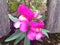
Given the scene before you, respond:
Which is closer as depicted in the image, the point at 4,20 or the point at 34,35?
the point at 34,35

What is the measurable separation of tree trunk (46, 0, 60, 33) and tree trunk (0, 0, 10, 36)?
0.34m

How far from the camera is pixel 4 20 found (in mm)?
1645

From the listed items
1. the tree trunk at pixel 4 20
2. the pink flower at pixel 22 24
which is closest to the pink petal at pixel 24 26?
the pink flower at pixel 22 24

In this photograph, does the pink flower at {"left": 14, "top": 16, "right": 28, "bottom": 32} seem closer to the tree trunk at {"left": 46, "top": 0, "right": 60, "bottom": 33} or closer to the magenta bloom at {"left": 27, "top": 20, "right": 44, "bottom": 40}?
the magenta bloom at {"left": 27, "top": 20, "right": 44, "bottom": 40}

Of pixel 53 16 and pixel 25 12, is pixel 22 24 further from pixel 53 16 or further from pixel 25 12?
pixel 53 16

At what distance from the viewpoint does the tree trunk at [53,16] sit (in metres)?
1.67

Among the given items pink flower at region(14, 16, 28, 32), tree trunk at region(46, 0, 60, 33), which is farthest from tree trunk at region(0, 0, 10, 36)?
tree trunk at region(46, 0, 60, 33)

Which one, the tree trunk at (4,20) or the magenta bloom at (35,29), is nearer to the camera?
the magenta bloom at (35,29)

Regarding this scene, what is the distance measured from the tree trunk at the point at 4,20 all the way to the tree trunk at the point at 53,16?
0.34 metres

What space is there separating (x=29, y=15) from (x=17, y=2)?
0.62m

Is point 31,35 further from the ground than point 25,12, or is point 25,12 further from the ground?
point 25,12

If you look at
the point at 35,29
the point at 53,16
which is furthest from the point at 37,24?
the point at 53,16

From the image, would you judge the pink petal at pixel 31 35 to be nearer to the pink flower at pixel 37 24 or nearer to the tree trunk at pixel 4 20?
the pink flower at pixel 37 24

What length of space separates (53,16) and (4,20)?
1.32 ft
